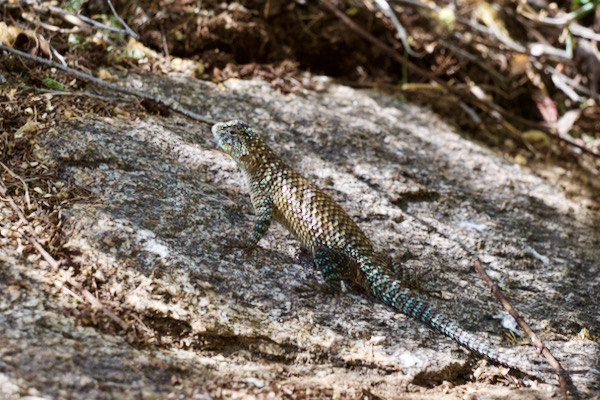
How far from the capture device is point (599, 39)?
768 cm

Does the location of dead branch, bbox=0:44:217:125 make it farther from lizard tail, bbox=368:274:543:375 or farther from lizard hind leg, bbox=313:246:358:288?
lizard tail, bbox=368:274:543:375

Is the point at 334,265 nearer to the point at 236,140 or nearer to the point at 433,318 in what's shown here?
the point at 433,318

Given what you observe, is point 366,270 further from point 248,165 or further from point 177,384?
point 177,384

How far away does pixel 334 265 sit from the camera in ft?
12.2

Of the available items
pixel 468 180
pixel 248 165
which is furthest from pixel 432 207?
pixel 248 165

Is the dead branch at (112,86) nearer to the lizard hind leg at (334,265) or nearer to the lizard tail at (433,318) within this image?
the lizard hind leg at (334,265)

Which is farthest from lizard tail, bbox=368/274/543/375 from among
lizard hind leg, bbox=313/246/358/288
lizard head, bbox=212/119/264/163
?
lizard head, bbox=212/119/264/163

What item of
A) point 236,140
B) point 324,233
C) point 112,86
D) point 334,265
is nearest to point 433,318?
point 334,265

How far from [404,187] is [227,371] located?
2788mm

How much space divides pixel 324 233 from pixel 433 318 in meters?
0.97

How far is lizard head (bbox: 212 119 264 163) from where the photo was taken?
13.9ft

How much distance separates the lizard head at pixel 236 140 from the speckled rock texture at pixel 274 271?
12.1 inches

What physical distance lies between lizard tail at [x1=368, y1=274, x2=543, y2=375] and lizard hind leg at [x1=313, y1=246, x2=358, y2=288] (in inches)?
6.9

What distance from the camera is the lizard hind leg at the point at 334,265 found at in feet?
Answer: 12.2
